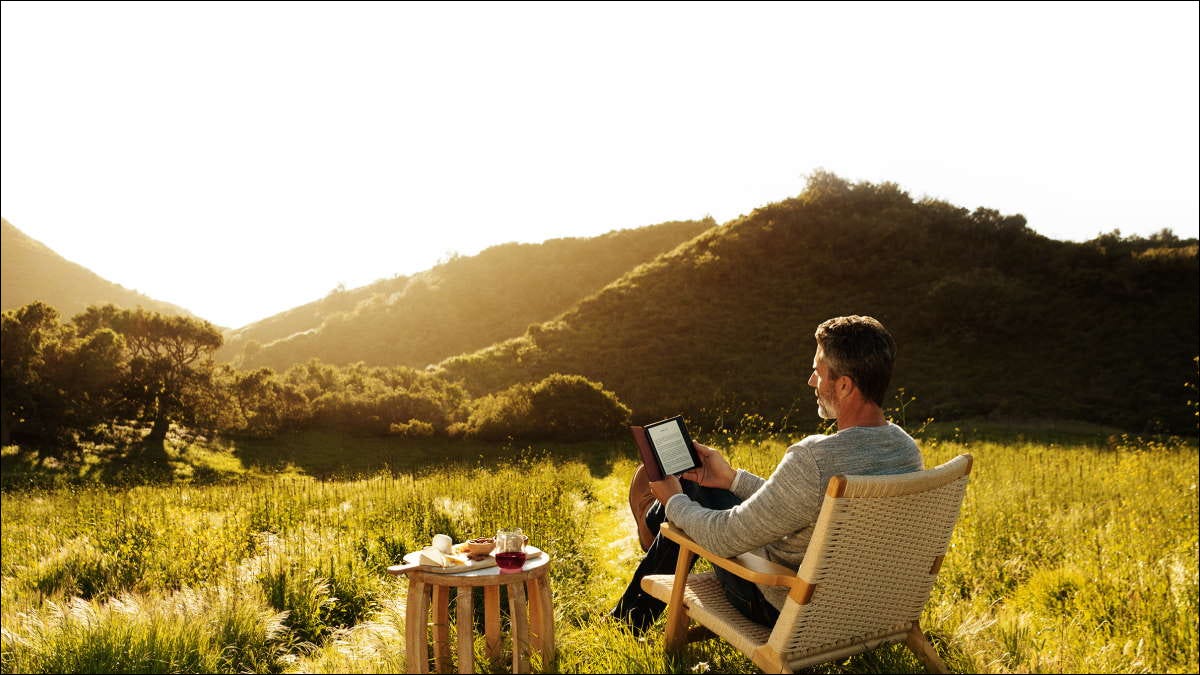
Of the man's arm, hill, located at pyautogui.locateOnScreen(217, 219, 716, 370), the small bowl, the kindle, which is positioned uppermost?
hill, located at pyautogui.locateOnScreen(217, 219, 716, 370)

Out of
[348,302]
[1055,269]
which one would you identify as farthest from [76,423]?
[348,302]

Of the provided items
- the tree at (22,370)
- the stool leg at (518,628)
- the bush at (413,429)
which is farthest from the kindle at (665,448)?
the tree at (22,370)

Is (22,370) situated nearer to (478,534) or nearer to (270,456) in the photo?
(270,456)

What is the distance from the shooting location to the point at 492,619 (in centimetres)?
314

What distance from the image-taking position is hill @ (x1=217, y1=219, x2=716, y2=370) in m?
42.8

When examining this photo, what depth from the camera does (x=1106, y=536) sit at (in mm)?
6027

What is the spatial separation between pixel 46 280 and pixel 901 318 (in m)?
67.4

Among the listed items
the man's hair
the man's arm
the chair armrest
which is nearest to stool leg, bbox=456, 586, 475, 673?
the chair armrest

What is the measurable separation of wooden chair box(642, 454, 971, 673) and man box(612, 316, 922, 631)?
0.10 metres

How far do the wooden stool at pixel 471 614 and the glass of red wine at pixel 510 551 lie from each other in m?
0.03

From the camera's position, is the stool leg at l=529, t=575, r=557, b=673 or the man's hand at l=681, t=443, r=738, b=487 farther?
the man's hand at l=681, t=443, r=738, b=487

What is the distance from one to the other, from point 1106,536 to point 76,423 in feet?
72.7

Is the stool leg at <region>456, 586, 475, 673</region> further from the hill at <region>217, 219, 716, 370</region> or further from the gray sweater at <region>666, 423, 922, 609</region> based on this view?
the hill at <region>217, 219, 716, 370</region>

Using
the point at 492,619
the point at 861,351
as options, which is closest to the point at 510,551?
the point at 492,619
